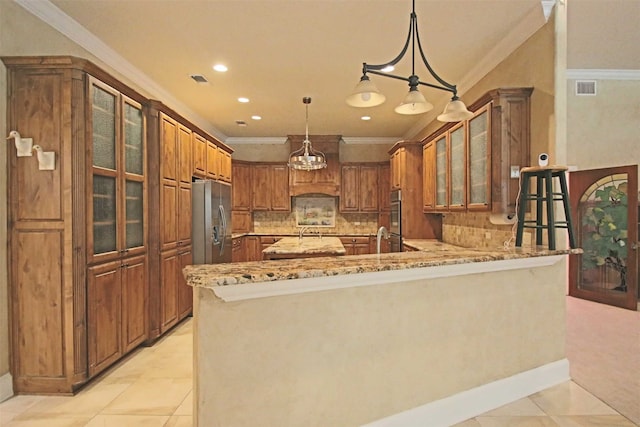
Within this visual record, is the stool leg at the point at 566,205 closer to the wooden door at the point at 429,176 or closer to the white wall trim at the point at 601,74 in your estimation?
the wooden door at the point at 429,176

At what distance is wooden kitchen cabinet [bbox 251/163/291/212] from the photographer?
7.37 m

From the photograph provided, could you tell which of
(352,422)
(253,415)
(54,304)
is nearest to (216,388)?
(253,415)

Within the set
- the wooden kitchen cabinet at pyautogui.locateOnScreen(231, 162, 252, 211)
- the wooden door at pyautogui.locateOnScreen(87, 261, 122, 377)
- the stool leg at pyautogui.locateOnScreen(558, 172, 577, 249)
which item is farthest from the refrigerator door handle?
the stool leg at pyautogui.locateOnScreen(558, 172, 577, 249)

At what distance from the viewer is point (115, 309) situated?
9.81 ft

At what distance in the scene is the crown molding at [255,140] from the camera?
7.68 m

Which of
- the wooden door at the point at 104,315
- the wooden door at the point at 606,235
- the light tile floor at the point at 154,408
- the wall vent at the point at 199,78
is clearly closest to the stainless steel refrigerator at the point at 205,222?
the wall vent at the point at 199,78

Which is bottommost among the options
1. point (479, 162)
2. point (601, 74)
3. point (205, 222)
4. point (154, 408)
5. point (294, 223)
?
point (154, 408)

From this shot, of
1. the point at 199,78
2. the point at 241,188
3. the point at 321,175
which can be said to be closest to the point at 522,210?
the point at 199,78

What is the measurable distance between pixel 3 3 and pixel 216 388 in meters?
2.92

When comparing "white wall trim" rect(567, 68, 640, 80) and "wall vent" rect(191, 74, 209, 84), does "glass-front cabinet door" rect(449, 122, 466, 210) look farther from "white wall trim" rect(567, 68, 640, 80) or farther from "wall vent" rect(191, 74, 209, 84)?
"wall vent" rect(191, 74, 209, 84)

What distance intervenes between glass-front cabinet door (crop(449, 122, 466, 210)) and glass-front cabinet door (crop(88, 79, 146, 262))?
3.20 metres

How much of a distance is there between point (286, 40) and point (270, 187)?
4293 mm

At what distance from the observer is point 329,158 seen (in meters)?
7.29

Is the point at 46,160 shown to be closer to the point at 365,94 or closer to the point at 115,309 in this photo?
the point at 115,309
